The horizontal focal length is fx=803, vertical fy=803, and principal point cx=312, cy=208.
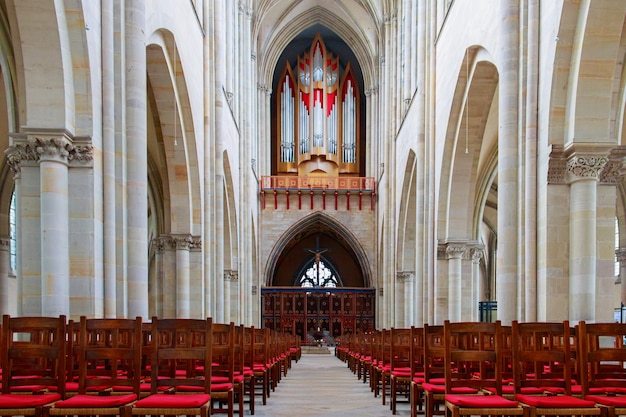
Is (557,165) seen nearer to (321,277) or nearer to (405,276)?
(405,276)

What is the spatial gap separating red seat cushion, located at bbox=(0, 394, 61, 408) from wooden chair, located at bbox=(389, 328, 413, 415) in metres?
4.35

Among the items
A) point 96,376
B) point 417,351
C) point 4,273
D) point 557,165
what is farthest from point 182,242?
point 96,376

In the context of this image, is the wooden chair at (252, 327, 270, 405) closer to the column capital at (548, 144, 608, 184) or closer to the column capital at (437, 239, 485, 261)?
the column capital at (548, 144, 608, 184)

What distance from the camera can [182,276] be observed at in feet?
57.6

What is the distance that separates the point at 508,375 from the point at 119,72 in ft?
21.3

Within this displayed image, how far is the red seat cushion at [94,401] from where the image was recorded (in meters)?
5.29

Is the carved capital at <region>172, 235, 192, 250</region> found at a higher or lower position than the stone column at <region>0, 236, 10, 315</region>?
higher

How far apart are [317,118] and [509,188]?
89.7ft

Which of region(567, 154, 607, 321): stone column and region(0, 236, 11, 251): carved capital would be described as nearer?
region(567, 154, 607, 321): stone column

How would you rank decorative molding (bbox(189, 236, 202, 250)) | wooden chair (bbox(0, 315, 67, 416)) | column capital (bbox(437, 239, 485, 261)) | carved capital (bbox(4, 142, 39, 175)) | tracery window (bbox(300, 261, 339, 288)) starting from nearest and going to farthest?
wooden chair (bbox(0, 315, 67, 416)) → carved capital (bbox(4, 142, 39, 175)) → decorative molding (bbox(189, 236, 202, 250)) → column capital (bbox(437, 239, 485, 261)) → tracery window (bbox(300, 261, 339, 288))

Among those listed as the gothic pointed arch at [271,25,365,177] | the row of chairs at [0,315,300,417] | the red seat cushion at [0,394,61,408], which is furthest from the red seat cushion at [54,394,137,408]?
the gothic pointed arch at [271,25,365,177]

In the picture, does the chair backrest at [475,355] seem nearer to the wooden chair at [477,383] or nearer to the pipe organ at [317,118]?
the wooden chair at [477,383]

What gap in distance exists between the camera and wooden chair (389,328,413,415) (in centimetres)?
905

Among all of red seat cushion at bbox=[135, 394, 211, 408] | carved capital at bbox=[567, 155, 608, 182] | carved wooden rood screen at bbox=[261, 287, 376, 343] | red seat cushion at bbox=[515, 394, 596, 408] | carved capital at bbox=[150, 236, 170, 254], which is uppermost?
carved capital at bbox=[567, 155, 608, 182]
